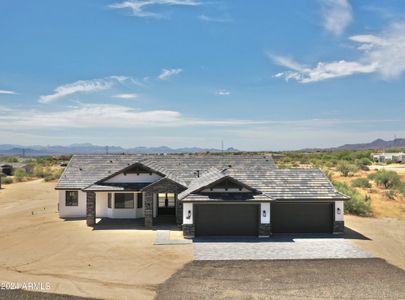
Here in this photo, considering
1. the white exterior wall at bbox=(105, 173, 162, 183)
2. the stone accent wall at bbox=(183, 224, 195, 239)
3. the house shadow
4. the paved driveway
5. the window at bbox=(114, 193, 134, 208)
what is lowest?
the paved driveway

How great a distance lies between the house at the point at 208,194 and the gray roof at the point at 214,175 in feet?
0.18

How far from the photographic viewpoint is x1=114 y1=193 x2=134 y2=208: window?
26891 mm

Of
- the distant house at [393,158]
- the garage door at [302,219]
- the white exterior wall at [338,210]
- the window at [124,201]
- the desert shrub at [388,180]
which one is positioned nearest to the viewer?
the white exterior wall at [338,210]

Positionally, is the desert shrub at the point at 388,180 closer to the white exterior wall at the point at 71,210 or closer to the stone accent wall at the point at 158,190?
the stone accent wall at the point at 158,190

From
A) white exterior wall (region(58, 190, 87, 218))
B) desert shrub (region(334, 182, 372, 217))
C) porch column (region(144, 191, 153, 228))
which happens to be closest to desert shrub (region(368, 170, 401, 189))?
desert shrub (region(334, 182, 372, 217))

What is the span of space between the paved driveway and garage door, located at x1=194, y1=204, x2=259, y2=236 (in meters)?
0.80

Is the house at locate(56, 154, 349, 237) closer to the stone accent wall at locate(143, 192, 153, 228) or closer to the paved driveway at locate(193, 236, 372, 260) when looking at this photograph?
the stone accent wall at locate(143, 192, 153, 228)

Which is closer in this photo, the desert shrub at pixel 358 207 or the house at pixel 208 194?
the house at pixel 208 194

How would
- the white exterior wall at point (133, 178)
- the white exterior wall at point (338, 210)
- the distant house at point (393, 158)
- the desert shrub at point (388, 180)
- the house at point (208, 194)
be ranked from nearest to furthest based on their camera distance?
the house at point (208, 194) < the white exterior wall at point (338, 210) < the white exterior wall at point (133, 178) < the desert shrub at point (388, 180) < the distant house at point (393, 158)

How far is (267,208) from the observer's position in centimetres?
2155

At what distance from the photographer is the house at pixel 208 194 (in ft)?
71.3

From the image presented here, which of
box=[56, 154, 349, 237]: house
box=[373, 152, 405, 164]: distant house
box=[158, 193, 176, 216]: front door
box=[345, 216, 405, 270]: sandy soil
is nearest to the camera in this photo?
box=[345, 216, 405, 270]: sandy soil

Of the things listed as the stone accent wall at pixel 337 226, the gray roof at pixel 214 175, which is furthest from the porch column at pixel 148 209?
the stone accent wall at pixel 337 226

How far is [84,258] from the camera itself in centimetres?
1769
